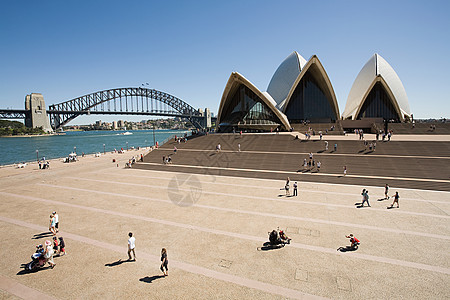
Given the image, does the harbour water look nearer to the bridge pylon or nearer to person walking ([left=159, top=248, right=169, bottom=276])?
the bridge pylon

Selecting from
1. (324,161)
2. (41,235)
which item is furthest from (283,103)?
(41,235)

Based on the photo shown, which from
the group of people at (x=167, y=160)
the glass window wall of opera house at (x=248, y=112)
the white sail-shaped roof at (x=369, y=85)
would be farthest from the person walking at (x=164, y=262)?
the white sail-shaped roof at (x=369, y=85)

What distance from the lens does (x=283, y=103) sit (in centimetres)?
3872

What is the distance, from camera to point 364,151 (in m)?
19.4

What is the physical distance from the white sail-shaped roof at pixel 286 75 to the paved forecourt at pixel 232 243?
32.1 meters

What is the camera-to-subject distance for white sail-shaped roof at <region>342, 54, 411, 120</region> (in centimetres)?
3894

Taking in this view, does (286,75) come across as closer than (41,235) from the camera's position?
No

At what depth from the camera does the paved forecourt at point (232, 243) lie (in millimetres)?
5652

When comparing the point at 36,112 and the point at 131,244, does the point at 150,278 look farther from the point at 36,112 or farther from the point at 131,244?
the point at 36,112

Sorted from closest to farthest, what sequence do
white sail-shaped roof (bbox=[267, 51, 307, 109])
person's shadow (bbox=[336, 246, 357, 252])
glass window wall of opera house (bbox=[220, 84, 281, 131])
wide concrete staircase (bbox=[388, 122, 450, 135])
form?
person's shadow (bbox=[336, 246, 357, 252]) < wide concrete staircase (bbox=[388, 122, 450, 135]) < glass window wall of opera house (bbox=[220, 84, 281, 131]) < white sail-shaped roof (bbox=[267, 51, 307, 109])

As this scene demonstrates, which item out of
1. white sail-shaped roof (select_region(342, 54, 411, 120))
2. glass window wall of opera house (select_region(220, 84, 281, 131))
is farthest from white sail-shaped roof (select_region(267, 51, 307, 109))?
white sail-shaped roof (select_region(342, 54, 411, 120))

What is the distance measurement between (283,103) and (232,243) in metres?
34.3

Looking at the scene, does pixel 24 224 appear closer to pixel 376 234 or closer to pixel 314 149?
pixel 376 234

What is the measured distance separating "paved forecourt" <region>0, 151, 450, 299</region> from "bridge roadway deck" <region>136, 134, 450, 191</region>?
194cm
